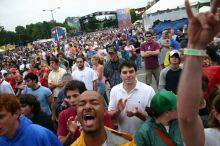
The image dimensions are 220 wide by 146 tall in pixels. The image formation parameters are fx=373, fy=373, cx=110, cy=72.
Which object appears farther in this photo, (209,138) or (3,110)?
(3,110)

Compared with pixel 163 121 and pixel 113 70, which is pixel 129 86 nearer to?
pixel 163 121

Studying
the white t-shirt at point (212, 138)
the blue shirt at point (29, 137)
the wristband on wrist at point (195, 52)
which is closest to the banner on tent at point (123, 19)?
the blue shirt at point (29, 137)

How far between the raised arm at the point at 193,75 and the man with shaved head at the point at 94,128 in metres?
1.09

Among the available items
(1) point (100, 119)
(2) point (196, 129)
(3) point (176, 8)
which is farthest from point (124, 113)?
(3) point (176, 8)

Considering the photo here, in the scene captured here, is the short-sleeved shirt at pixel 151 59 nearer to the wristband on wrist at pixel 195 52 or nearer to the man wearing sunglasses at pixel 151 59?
the man wearing sunglasses at pixel 151 59

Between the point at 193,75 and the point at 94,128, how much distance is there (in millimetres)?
1335

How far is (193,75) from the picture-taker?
1731mm

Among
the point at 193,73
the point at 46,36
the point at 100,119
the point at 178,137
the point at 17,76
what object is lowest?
the point at 46,36

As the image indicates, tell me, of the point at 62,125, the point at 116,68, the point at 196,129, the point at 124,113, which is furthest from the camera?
the point at 116,68

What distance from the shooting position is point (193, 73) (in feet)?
5.68

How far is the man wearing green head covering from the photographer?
3321mm

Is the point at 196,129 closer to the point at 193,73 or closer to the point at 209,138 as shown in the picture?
the point at 193,73

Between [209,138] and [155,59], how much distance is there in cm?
704

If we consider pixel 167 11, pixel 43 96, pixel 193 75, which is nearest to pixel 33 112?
pixel 43 96
